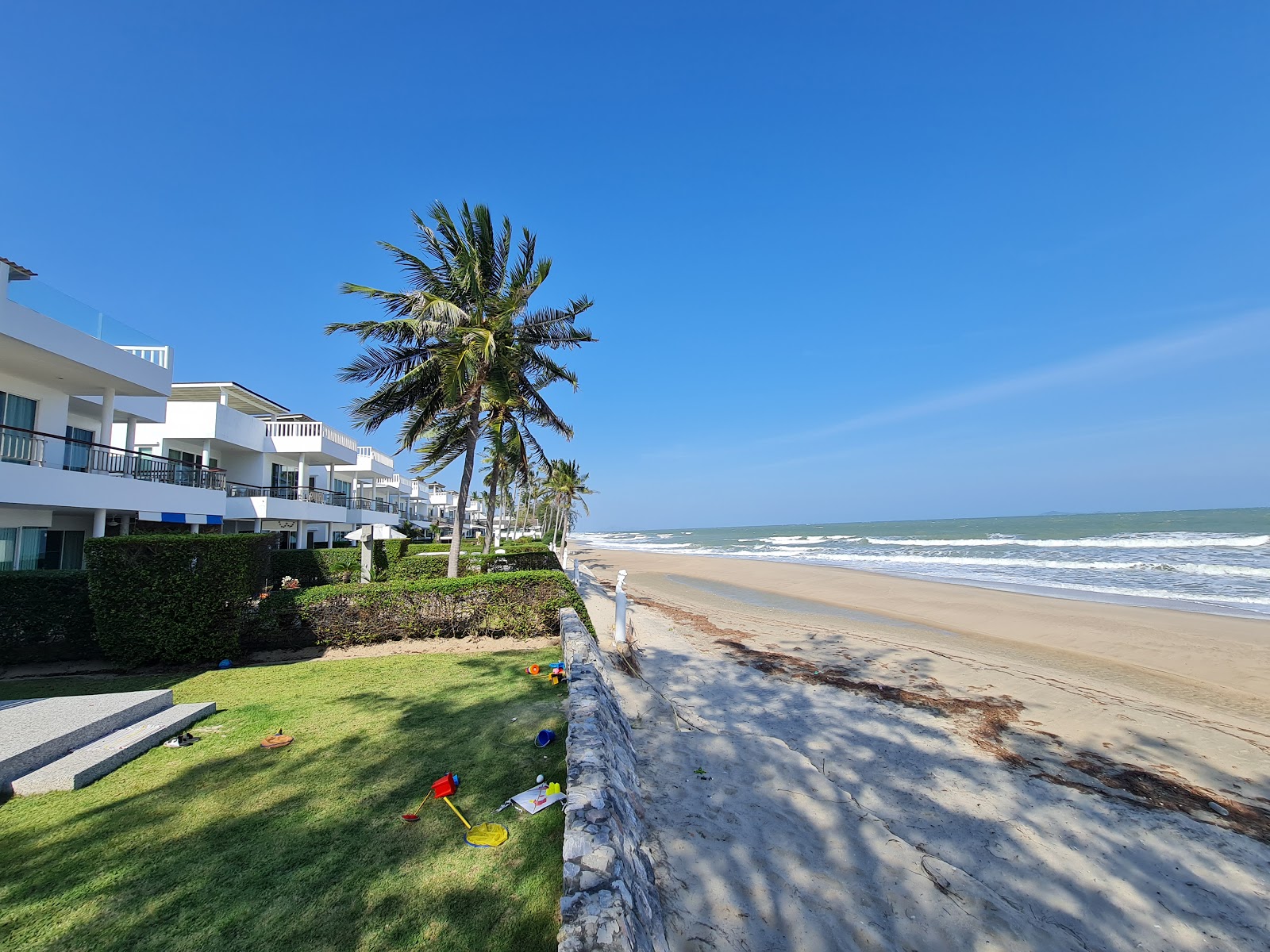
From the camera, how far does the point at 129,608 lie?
823 cm

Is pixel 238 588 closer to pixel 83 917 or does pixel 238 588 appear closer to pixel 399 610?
pixel 399 610

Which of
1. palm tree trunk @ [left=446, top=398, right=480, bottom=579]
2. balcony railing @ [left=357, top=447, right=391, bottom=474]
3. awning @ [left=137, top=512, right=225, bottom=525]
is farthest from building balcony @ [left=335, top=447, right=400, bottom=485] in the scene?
palm tree trunk @ [left=446, top=398, right=480, bottom=579]

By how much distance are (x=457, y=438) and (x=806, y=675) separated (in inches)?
410

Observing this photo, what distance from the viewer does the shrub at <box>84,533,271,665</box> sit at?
813 cm

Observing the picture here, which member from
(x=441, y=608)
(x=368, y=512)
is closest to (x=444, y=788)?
(x=441, y=608)

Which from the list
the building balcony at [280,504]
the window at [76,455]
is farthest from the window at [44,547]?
the building balcony at [280,504]

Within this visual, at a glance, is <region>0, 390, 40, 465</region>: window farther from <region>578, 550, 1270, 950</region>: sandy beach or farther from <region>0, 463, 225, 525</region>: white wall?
<region>578, 550, 1270, 950</region>: sandy beach

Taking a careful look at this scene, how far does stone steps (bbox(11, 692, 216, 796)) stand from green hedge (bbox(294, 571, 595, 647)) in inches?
136

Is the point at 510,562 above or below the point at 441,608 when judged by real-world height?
above

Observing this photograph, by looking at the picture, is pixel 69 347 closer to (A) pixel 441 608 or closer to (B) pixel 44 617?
(B) pixel 44 617

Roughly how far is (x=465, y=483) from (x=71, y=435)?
12.8 metres

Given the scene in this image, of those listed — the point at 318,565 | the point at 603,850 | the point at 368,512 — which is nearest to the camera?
the point at 603,850

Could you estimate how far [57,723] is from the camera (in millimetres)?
5191

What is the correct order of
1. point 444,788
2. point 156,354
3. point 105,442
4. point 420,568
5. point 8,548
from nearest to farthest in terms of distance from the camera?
point 444,788, point 8,548, point 105,442, point 156,354, point 420,568
